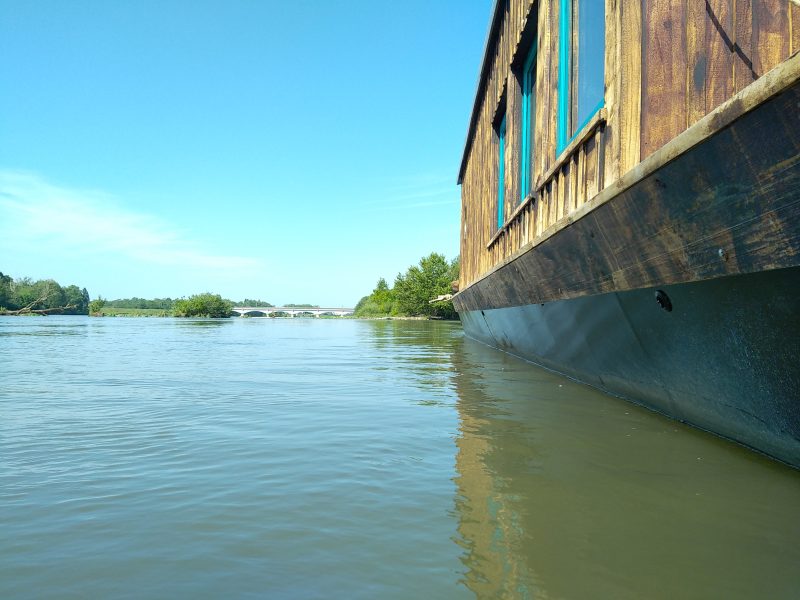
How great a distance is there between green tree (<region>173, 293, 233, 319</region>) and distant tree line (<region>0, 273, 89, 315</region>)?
1627 cm

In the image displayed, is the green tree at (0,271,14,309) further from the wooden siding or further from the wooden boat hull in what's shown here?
the wooden boat hull

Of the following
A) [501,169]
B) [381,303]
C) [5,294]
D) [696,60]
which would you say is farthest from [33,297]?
[696,60]

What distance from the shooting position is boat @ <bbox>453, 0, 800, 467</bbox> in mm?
1722

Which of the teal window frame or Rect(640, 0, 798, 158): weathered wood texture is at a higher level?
the teal window frame

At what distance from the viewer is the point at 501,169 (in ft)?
27.5

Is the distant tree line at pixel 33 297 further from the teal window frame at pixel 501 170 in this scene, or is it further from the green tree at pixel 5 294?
the teal window frame at pixel 501 170

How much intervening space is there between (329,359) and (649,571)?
6.71 metres

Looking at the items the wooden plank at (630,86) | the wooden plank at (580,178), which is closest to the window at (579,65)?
the wooden plank at (580,178)

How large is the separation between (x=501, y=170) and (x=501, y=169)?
31 mm

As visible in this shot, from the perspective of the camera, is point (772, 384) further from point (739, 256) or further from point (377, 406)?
point (377, 406)

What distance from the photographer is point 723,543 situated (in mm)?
1495

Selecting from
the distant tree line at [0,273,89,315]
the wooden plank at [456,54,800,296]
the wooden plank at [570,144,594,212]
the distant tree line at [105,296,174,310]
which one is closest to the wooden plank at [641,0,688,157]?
the wooden plank at [456,54,800,296]

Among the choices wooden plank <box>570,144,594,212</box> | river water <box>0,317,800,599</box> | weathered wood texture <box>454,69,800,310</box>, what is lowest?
river water <box>0,317,800,599</box>

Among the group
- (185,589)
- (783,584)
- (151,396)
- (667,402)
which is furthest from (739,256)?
(151,396)
